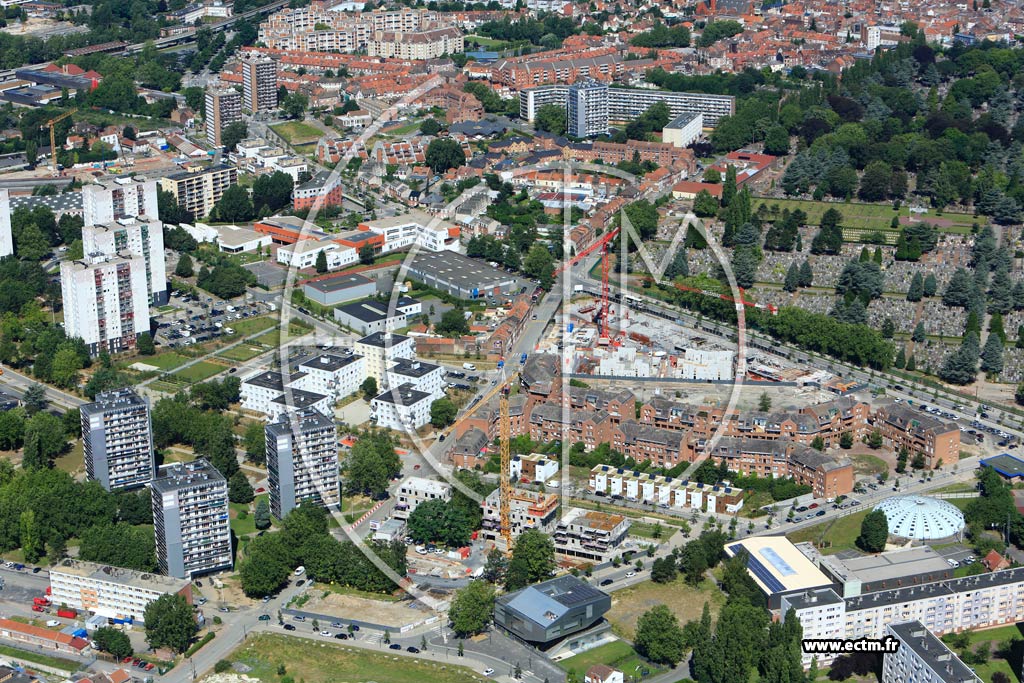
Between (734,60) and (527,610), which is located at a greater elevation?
(734,60)

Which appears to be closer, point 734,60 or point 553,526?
point 553,526

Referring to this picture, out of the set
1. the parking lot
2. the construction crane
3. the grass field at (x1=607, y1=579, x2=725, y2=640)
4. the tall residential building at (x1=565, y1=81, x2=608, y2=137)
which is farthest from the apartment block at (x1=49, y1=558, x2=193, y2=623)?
the tall residential building at (x1=565, y1=81, x2=608, y2=137)

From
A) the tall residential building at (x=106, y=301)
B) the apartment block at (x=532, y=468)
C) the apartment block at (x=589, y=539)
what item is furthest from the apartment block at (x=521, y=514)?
the tall residential building at (x=106, y=301)

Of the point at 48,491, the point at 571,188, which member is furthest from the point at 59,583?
the point at 571,188

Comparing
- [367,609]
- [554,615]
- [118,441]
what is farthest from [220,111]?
[554,615]

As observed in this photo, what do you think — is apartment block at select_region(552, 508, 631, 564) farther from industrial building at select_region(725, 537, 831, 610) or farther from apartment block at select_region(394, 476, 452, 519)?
apartment block at select_region(394, 476, 452, 519)

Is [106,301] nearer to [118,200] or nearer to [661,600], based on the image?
[118,200]

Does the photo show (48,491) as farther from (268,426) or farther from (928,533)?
(928,533)
